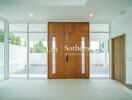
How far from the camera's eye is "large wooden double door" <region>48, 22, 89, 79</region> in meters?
9.84

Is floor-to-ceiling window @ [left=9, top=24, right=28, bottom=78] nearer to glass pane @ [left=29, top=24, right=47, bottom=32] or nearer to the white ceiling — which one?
glass pane @ [left=29, top=24, right=47, bottom=32]

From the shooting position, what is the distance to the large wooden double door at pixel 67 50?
Result: 9.84m

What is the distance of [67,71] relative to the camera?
9.84m

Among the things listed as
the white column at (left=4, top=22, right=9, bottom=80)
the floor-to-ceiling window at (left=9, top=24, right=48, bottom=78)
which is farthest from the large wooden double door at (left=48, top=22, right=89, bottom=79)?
the white column at (left=4, top=22, right=9, bottom=80)

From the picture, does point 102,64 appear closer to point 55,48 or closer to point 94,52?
point 94,52

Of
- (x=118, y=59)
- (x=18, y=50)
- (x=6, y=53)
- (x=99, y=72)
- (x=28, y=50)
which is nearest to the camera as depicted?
(x=118, y=59)

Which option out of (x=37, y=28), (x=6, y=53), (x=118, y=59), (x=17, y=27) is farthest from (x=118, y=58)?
(x=6, y=53)

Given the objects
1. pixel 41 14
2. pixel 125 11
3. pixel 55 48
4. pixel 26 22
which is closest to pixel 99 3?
pixel 125 11

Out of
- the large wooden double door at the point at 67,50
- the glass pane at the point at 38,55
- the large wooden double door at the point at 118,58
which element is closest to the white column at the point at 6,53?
the glass pane at the point at 38,55

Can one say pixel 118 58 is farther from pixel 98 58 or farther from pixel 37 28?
pixel 37 28

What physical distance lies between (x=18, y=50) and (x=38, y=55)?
44.6 inches

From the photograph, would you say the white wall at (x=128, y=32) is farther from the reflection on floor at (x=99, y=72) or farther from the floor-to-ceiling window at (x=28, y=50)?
the floor-to-ceiling window at (x=28, y=50)

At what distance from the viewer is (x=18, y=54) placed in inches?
401

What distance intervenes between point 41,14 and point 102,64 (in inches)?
174
